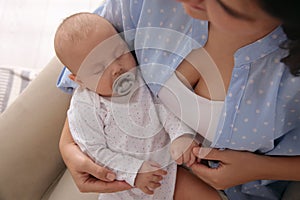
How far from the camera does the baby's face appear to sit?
2.87 feet

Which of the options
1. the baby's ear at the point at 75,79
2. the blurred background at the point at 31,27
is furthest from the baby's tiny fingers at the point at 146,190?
the blurred background at the point at 31,27

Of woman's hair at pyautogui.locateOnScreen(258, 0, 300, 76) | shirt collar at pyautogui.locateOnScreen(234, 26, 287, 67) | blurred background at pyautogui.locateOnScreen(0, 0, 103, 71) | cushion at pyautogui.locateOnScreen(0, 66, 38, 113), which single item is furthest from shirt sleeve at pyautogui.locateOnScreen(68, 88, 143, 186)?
blurred background at pyautogui.locateOnScreen(0, 0, 103, 71)

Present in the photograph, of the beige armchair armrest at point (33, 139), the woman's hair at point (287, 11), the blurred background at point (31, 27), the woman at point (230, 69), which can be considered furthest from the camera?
the blurred background at point (31, 27)

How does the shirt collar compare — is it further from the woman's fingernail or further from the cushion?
the cushion

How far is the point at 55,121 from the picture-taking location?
1.11 meters

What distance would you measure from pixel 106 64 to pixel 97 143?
0.16m

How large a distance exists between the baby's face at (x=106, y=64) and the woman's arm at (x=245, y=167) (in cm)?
21

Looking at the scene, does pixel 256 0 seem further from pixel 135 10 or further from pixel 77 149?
pixel 77 149

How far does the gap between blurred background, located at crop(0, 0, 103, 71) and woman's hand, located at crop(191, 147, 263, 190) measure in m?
1.30

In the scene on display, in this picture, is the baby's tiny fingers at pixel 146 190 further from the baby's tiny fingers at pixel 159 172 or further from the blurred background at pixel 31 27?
the blurred background at pixel 31 27

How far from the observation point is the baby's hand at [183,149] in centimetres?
89

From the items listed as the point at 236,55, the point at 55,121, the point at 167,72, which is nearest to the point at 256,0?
the point at 236,55

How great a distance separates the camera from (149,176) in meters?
0.90

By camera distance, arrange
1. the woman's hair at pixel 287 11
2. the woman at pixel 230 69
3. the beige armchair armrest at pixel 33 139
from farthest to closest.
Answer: the beige armchair armrest at pixel 33 139 → the woman at pixel 230 69 → the woman's hair at pixel 287 11
